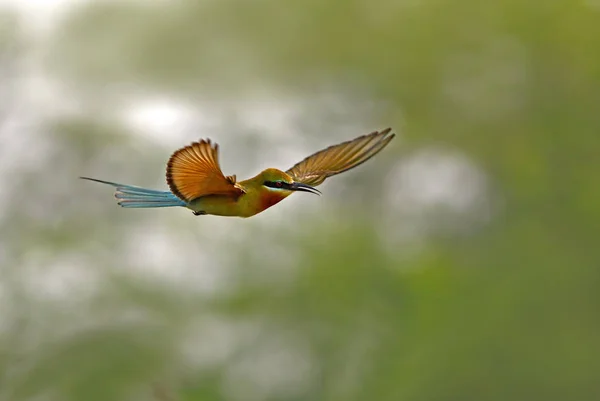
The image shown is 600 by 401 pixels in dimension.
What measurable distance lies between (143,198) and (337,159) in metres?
0.26

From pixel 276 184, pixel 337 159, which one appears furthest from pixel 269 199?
pixel 337 159

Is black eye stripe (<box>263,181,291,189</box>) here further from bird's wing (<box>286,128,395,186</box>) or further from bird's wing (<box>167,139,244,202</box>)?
bird's wing (<box>286,128,395,186</box>)

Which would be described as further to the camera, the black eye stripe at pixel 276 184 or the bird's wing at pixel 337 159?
the bird's wing at pixel 337 159

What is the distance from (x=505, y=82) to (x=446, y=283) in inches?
37.3

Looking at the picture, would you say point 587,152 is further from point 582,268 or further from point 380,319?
point 380,319

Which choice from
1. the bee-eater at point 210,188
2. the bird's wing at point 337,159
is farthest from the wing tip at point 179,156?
the bird's wing at point 337,159

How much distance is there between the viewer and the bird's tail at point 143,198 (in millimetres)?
847

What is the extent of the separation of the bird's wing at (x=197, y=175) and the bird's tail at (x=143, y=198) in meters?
0.04

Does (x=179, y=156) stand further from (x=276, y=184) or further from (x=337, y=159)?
(x=337, y=159)

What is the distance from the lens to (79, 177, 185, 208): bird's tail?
847 mm

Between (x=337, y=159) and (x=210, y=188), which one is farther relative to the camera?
(x=337, y=159)

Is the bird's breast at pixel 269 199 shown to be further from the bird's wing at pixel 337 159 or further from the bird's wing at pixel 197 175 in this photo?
the bird's wing at pixel 337 159

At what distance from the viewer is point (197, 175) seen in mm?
784

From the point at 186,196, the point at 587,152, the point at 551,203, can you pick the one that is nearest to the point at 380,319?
the point at 551,203
